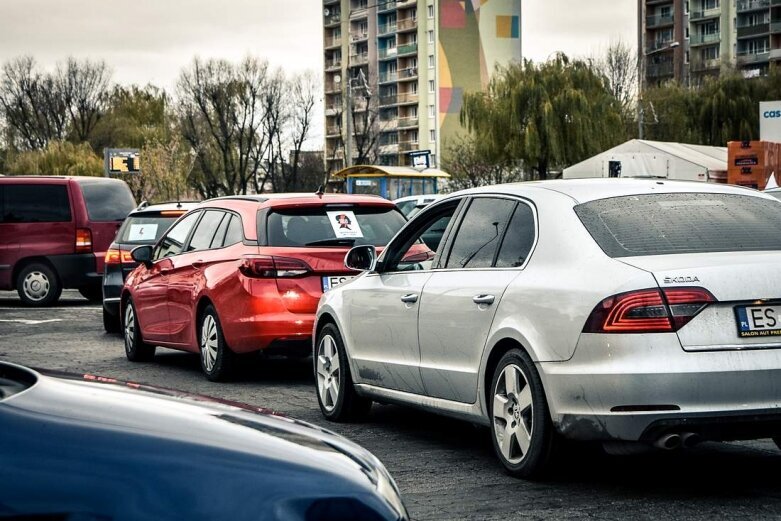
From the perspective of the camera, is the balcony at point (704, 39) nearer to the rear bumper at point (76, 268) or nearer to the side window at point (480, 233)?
the rear bumper at point (76, 268)

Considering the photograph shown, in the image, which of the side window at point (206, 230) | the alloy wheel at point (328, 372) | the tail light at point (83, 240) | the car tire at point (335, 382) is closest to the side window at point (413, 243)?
the car tire at point (335, 382)

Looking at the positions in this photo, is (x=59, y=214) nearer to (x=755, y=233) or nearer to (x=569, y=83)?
(x=755, y=233)

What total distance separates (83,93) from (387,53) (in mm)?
38120

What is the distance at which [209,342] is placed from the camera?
11.6 metres

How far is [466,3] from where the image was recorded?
4710 inches

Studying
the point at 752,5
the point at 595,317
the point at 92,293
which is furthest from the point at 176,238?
the point at 752,5

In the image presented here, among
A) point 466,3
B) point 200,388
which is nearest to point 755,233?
point 200,388

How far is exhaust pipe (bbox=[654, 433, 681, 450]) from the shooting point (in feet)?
19.6

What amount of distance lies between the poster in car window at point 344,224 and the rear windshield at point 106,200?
1205 centimetres

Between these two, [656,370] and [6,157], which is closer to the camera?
[656,370]

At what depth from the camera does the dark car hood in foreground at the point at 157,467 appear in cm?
256

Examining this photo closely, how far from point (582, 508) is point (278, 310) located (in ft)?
16.7

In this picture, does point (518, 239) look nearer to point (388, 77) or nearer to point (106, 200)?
point (106, 200)

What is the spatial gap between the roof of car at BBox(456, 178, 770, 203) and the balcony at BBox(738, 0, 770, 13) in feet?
380
